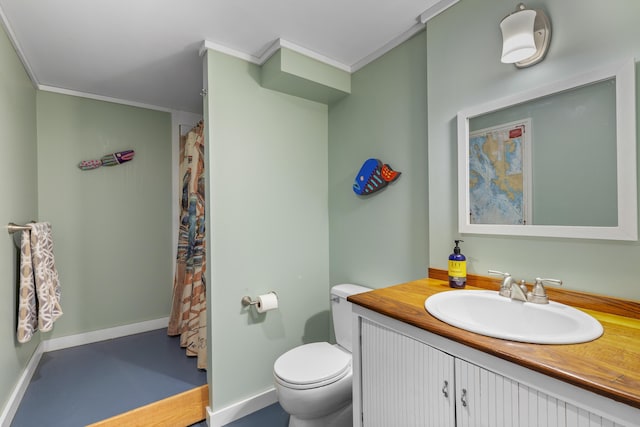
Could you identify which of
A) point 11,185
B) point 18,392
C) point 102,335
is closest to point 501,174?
point 11,185

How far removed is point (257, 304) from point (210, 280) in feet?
1.14

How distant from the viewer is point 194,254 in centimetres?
229

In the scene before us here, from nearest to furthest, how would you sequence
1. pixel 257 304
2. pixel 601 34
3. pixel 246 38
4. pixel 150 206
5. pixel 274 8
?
1. pixel 601 34
2. pixel 274 8
3. pixel 246 38
4. pixel 257 304
5. pixel 150 206

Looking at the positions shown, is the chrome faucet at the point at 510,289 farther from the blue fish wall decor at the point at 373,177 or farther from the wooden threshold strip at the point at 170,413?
the wooden threshold strip at the point at 170,413

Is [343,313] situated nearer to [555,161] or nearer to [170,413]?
[170,413]

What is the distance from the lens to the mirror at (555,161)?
0.99 m

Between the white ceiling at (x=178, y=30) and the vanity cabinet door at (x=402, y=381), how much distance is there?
156cm

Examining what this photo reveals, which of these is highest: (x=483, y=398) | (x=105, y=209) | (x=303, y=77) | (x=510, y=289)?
(x=303, y=77)

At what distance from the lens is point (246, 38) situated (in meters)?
1.72

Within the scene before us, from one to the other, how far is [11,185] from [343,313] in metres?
2.06

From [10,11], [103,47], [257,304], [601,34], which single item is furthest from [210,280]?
[601,34]

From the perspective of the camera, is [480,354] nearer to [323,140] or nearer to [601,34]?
[601,34]

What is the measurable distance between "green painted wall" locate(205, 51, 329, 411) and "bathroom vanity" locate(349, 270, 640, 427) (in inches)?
35.6

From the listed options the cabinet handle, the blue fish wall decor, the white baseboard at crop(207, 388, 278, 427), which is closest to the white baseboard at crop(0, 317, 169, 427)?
the white baseboard at crop(207, 388, 278, 427)
